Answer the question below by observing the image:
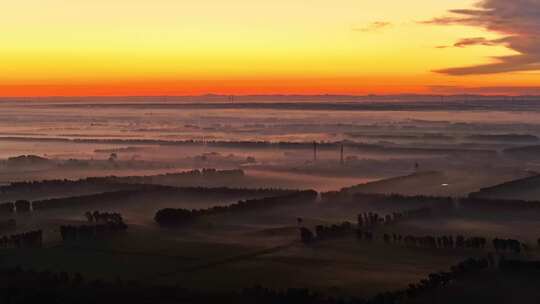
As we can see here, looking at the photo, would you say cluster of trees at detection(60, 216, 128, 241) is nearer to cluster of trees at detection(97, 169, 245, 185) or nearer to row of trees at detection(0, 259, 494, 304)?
row of trees at detection(0, 259, 494, 304)

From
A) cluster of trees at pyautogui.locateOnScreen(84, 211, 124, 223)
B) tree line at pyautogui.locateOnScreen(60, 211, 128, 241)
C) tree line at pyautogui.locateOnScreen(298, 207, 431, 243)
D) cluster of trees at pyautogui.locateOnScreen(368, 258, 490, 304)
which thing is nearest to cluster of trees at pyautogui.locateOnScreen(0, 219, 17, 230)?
tree line at pyautogui.locateOnScreen(60, 211, 128, 241)

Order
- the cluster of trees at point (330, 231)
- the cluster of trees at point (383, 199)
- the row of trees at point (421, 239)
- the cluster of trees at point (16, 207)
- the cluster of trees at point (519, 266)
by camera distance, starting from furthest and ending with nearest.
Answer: the cluster of trees at point (383, 199) < the cluster of trees at point (16, 207) < the cluster of trees at point (330, 231) < the row of trees at point (421, 239) < the cluster of trees at point (519, 266)

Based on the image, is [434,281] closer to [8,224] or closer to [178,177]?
[8,224]

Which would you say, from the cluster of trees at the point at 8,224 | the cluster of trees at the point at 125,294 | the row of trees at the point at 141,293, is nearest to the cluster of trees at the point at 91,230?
the cluster of trees at the point at 8,224

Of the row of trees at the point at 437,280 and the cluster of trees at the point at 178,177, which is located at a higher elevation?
the row of trees at the point at 437,280

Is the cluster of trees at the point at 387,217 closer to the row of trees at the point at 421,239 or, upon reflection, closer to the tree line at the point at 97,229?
the row of trees at the point at 421,239

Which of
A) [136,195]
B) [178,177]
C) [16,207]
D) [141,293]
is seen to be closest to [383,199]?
[136,195]
